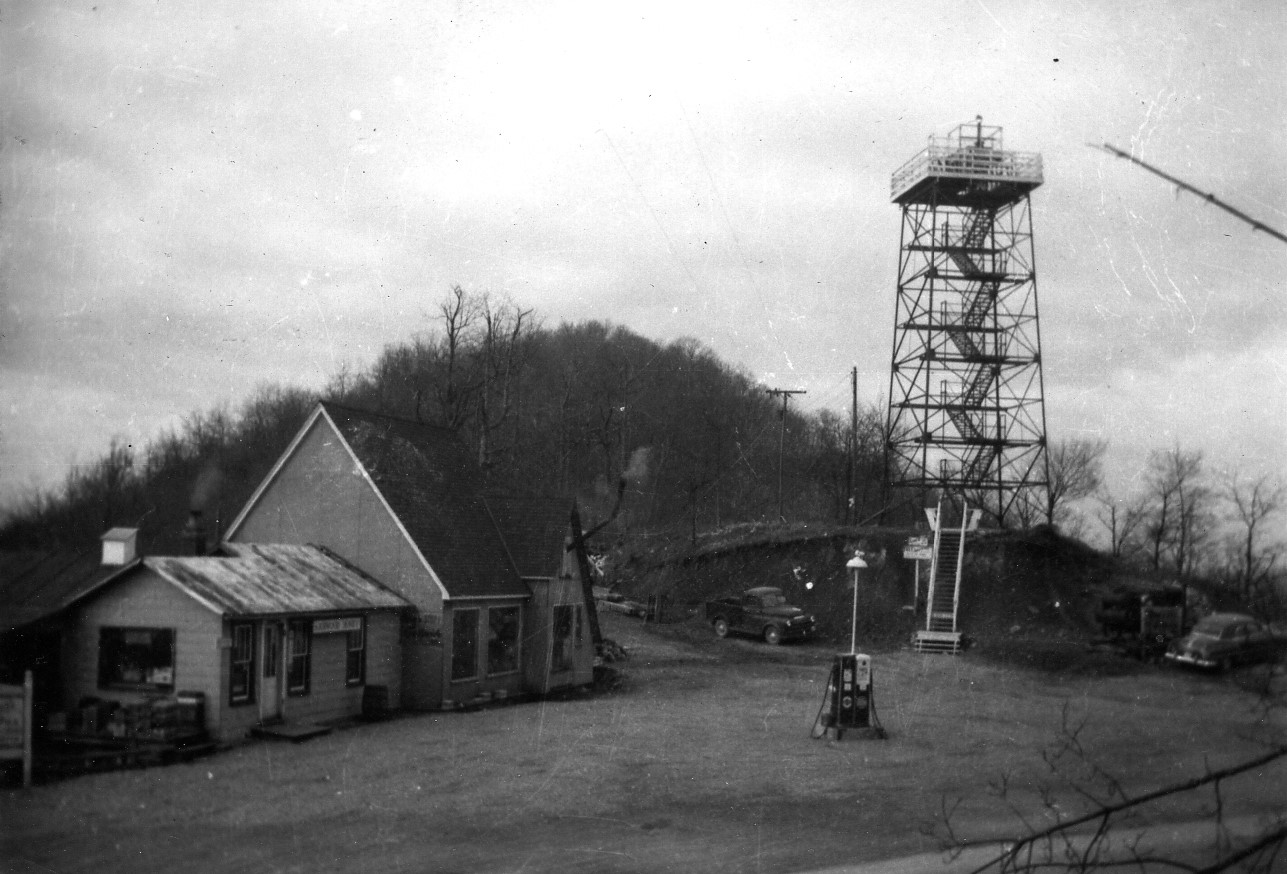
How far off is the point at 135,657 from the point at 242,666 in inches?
73.9

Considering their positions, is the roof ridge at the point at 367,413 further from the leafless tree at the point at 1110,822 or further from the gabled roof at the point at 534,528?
the leafless tree at the point at 1110,822

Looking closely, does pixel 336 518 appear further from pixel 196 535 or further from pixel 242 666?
pixel 242 666

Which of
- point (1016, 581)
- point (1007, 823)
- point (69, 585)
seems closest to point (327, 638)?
point (69, 585)

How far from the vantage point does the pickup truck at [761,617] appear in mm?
41375

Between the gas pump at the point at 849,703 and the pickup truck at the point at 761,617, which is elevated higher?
the gas pump at the point at 849,703

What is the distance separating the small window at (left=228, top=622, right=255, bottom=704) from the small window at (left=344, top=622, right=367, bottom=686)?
2.90m

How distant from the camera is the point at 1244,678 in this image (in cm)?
550

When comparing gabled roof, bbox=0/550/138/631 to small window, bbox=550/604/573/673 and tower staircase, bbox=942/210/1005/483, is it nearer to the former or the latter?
small window, bbox=550/604/573/673

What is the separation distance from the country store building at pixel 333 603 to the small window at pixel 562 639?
52 millimetres

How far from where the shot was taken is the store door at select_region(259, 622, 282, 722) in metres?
20.6

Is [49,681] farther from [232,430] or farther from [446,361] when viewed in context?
[446,361]

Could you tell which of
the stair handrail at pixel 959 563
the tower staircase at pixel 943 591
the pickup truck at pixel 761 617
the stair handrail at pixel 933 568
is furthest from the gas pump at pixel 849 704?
the stair handrail at pixel 933 568

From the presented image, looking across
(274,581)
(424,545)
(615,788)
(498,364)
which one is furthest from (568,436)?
(615,788)

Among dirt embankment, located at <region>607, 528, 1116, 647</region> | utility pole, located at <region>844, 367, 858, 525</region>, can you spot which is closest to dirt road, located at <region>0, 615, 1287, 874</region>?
dirt embankment, located at <region>607, 528, 1116, 647</region>
